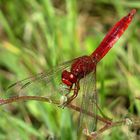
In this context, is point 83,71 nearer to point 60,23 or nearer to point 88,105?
point 88,105

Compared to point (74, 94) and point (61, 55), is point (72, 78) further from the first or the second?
point (61, 55)

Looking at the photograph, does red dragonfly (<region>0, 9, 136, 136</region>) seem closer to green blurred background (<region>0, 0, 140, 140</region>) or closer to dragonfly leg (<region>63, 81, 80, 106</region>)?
dragonfly leg (<region>63, 81, 80, 106</region>)

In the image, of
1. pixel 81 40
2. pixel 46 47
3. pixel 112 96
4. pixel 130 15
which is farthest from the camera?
pixel 81 40

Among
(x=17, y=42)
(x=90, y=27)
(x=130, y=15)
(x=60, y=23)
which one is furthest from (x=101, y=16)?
(x=130, y=15)

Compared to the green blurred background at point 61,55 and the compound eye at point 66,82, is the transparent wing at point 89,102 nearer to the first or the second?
the compound eye at point 66,82

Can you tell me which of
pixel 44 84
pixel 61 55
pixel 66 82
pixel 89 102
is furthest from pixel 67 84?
pixel 61 55

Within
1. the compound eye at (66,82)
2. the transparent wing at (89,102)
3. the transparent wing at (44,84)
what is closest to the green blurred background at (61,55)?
the transparent wing at (44,84)

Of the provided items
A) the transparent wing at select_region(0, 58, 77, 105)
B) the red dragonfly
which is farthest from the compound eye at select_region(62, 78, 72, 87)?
the transparent wing at select_region(0, 58, 77, 105)
